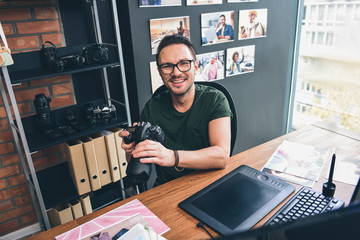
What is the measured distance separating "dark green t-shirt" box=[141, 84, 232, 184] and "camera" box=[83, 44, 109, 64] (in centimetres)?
61

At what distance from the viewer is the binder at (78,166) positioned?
5.86 feet

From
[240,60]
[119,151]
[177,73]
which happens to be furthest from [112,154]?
[240,60]

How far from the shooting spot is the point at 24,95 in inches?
75.1

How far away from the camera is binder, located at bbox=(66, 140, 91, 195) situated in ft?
5.86

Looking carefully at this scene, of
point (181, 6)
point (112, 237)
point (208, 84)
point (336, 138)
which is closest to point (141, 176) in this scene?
point (112, 237)

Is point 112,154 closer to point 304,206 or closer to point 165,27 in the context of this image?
point 165,27

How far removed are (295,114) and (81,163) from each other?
2545 millimetres

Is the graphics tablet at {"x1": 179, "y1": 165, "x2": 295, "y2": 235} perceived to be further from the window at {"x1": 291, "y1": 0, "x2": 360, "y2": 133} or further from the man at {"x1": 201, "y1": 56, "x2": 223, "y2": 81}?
the man at {"x1": 201, "y1": 56, "x2": 223, "y2": 81}

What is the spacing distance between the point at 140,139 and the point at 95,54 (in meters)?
0.98

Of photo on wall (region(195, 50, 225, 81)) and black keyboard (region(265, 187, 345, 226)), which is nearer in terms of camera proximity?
black keyboard (region(265, 187, 345, 226))

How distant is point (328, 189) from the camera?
40.0 inches

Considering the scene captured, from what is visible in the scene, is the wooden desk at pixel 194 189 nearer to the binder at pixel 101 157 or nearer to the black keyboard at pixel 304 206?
the black keyboard at pixel 304 206

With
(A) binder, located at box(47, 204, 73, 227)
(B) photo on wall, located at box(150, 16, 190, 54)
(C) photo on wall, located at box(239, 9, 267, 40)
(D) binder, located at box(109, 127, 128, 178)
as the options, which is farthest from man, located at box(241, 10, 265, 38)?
(A) binder, located at box(47, 204, 73, 227)

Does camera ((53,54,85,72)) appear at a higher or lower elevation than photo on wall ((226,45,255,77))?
higher
